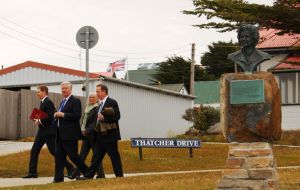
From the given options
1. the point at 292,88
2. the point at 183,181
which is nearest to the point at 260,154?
the point at 183,181

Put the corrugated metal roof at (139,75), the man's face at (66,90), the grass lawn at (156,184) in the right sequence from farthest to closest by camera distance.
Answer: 1. the corrugated metal roof at (139,75)
2. the man's face at (66,90)
3. the grass lawn at (156,184)

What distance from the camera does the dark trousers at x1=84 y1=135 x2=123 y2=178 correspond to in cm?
1352

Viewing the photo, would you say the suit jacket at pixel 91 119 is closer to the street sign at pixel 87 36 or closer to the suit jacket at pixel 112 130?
the suit jacket at pixel 112 130

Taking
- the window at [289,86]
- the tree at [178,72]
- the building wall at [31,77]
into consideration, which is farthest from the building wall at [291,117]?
the tree at [178,72]

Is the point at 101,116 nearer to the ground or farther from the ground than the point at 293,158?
farther from the ground

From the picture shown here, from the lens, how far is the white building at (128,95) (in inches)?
1293

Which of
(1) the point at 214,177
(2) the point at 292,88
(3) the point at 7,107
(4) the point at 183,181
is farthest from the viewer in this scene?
(2) the point at 292,88

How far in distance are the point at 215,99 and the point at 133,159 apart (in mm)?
46663

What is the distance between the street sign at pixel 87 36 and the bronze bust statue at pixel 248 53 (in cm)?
666

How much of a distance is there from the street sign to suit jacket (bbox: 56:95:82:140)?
409 centimetres

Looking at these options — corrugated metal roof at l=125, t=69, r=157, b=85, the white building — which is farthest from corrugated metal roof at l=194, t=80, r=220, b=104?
the white building

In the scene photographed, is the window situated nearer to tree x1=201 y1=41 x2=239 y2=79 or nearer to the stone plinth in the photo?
the stone plinth

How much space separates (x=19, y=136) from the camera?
96.0ft

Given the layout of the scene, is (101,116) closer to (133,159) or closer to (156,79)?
(133,159)
